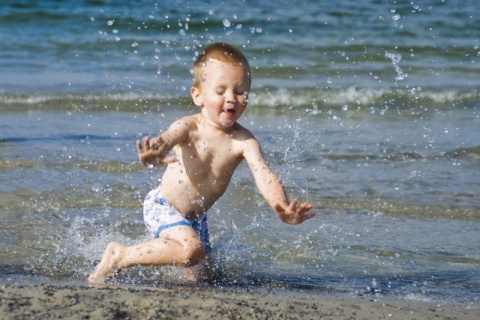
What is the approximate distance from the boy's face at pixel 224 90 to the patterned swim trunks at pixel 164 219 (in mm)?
500

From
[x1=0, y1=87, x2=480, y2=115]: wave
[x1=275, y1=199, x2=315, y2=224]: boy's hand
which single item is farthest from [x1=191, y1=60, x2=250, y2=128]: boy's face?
[x1=0, y1=87, x2=480, y2=115]: wave

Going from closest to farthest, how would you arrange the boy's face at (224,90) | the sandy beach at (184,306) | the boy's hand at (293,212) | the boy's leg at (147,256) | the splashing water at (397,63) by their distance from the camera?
1. the sandy beach at (184,306)
2. the boy's hand at (293,212)
3. the boy's leg at (147,256)
4. the boy's face at (224,90)
5. the splashing water at (397,63)

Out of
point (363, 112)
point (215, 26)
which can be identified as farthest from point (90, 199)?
point (215, 26)

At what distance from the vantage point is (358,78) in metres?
11.5

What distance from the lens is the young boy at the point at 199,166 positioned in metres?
4.59

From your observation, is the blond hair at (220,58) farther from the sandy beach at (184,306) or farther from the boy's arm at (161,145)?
the sandy beach at (184,306)

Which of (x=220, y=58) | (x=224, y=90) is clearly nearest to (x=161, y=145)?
(x=224, y=90)

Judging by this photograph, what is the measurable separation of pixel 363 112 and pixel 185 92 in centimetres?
218

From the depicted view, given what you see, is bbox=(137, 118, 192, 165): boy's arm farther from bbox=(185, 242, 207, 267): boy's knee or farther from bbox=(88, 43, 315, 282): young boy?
bbox=(185, 242, 207, 267): boy's knee

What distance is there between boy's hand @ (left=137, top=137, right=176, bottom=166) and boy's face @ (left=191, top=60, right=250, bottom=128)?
1.27 ft

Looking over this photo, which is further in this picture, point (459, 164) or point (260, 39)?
point (260, 39)

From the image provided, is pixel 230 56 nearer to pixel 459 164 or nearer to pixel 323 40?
pixel 459 164

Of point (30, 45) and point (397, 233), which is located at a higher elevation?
point (30, 45)

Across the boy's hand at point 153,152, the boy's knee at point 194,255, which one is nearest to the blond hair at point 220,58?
the boy's hand at point 153,152
